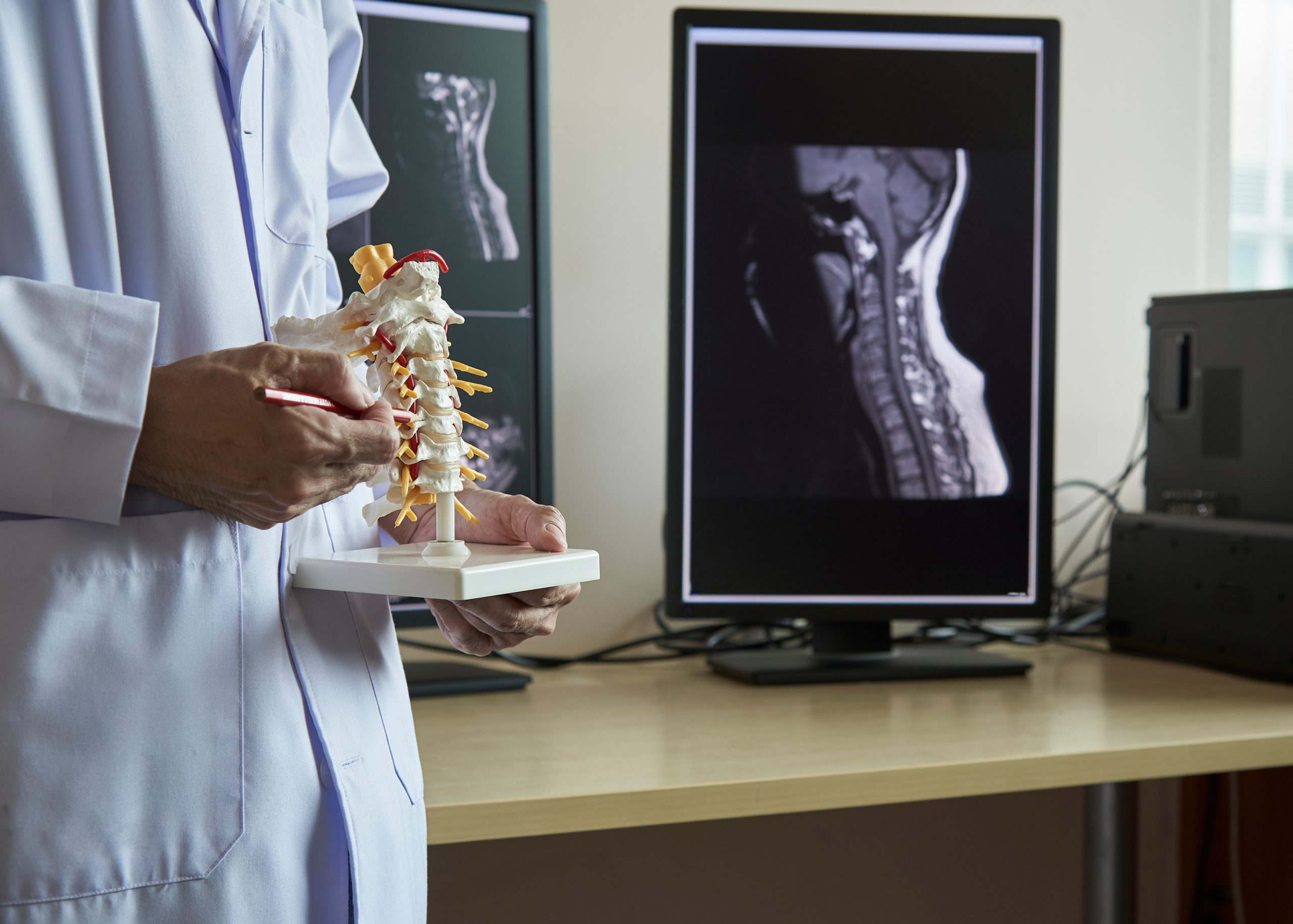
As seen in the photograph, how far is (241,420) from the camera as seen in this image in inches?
22.4

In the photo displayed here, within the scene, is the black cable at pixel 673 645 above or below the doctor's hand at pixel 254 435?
below

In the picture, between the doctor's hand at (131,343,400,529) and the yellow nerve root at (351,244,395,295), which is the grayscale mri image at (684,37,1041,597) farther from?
the doctor's hand at (131,343,400,529)

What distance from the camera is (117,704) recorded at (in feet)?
1.98

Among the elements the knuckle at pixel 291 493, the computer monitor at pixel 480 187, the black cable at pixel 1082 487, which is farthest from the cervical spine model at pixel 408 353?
the black cable at pixel 1082 487

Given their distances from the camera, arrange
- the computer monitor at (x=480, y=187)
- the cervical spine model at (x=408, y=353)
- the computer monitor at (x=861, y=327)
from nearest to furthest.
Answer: the cervical spine model at (x=408, y=353)
the computer monitor at (x=480, y=187)
the computer monitor at (x=861, y=327)

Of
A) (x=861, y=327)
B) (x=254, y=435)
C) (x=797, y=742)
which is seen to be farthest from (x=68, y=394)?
(x=861, y=327)

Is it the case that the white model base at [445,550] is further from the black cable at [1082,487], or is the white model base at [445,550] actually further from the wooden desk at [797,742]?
the black cable at [1082,487]

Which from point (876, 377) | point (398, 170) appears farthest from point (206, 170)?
point (876, 377)

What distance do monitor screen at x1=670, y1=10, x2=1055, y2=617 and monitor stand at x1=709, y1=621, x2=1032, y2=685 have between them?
56 mm

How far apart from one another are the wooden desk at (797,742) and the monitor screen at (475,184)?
0.90 ft

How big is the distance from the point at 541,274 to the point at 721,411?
0.86ft

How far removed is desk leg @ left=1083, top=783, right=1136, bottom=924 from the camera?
133 centimetres

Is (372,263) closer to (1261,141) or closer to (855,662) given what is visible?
(855,662)

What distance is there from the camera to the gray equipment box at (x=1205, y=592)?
4.23 feet
